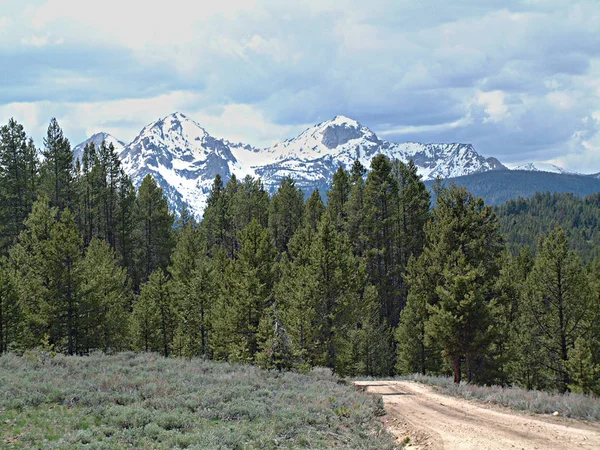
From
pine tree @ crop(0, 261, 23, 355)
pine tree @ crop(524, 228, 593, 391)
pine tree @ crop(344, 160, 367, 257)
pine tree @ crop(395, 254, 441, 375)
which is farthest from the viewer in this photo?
pine tree @ crop(344, 160, 367, 257)

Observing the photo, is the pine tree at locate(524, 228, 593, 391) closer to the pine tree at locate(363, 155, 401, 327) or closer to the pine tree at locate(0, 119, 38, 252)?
the pine tree at locate(363, 155, 401, 327)

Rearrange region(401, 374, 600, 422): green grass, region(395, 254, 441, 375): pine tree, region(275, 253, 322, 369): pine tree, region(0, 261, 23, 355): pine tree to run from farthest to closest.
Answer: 1. region(395, 254, 441, 375): pine tree
2. region(275, 253, 322, 369): pine tree
3. region(0, 261, 23, 355): pine tree
4. region(401, 374, 600, 422): green grass

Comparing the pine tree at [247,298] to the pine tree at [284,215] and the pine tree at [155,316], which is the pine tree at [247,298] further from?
the pine tree at [284,215]

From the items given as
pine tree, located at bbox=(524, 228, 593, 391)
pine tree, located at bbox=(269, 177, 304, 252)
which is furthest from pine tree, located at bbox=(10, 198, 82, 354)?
pine tree, located at bbox=(269, 177, 304, 252)

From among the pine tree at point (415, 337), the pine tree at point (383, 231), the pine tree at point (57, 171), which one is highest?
the pine tree at point (57, 171)

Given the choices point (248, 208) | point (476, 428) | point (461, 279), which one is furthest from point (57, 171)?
point (476, 428)

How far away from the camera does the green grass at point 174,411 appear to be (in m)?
11.6

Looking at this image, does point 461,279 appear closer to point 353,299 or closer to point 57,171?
point 353,299

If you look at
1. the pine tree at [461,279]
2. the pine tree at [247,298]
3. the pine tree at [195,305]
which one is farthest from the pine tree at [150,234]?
the pine tree at [461,279]

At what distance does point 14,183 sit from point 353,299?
43044mm

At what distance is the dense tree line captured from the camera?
93.9 feet

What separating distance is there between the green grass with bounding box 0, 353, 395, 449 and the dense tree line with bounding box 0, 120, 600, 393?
263 inches

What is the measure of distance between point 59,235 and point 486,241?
28.8m

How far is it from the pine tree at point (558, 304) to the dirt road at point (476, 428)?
48.7ft
